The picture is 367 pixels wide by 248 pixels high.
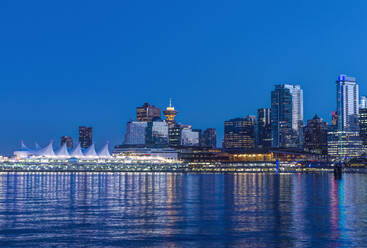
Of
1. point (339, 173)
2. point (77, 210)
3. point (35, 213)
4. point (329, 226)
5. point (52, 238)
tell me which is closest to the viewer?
point (52, 238)

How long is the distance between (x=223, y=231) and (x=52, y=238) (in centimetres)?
1108

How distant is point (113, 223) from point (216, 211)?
1257cm

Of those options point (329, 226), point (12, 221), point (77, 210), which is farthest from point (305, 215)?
point (12, 221)

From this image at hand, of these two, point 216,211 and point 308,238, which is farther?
point 216,211

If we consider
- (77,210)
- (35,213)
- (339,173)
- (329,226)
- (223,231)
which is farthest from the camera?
(339,173)

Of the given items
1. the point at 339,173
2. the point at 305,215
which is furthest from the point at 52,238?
the point at 339,173

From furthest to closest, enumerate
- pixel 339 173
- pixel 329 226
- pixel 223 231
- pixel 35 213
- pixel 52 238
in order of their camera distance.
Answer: pixel 339 173
pixel 35 213
pixel 329 226
pixel 223 231
pixel 52 238

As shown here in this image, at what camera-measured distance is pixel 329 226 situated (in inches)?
1656

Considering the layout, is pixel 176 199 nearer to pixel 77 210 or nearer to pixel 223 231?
pixel 77 210

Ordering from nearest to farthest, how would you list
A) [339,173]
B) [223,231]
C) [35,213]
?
[223,231] → [35,213] → [339,173]

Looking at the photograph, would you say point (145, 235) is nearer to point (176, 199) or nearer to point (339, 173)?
point (176, 199)

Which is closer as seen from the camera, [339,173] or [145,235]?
[145,235]

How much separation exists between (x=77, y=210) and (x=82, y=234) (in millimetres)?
15020

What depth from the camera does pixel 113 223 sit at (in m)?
42.8
